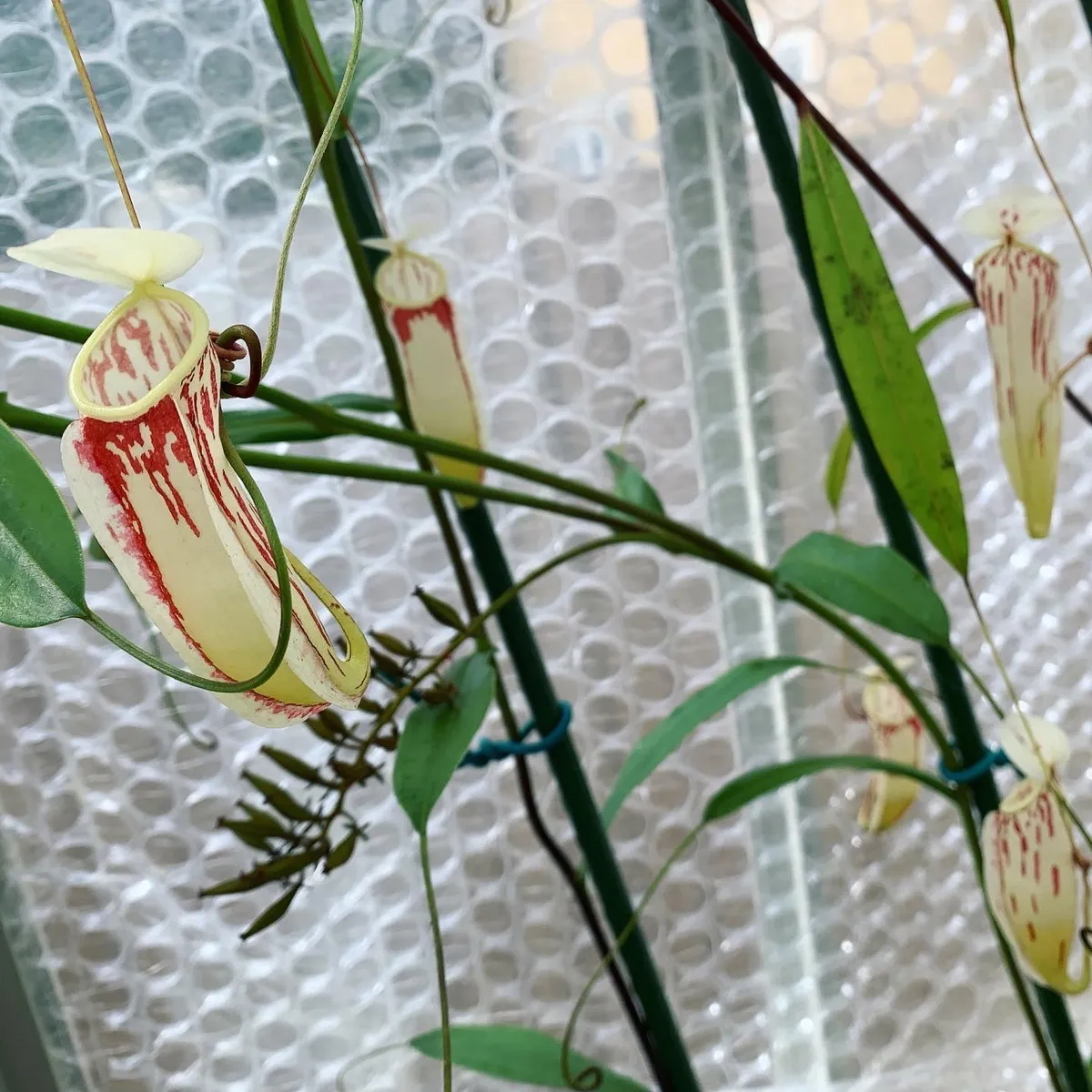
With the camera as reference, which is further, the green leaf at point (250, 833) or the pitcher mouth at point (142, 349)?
the green leaf at point (250, 833)

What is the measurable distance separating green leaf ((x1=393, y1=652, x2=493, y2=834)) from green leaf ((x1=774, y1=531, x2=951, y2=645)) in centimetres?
16

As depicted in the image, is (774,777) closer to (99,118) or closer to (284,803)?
(284,803)

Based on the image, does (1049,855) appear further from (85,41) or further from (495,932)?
(85,41)

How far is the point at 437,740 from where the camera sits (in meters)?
0.34

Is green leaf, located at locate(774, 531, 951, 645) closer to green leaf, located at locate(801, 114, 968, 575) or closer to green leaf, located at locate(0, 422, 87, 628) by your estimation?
green leaf, located at locate(801, 114, 968, 575)

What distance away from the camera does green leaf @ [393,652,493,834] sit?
31 cm

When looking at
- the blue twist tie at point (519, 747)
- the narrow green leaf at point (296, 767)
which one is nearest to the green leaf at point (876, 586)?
the blue twist tie at point (519, 747)

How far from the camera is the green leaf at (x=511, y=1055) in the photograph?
19.4 inches

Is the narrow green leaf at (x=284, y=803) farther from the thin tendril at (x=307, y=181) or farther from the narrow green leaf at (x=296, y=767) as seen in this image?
the thin tendril at (x=307, y=181)

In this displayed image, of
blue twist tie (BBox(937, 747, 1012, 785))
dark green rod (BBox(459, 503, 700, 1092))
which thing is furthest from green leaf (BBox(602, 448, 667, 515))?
blue twist tie (BBox(937, 747, 1012, 785))

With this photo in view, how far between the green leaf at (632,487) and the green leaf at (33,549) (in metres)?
0.34

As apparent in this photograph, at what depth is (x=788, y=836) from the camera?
0.76 m

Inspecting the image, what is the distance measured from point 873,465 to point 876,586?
2.3 inches

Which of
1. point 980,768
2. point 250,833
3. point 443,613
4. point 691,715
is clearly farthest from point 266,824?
point 980,768
